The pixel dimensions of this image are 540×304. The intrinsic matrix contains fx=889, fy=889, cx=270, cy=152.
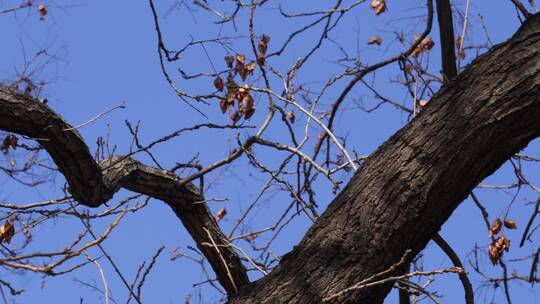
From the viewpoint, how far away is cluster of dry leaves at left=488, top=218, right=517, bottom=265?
4.27 metres

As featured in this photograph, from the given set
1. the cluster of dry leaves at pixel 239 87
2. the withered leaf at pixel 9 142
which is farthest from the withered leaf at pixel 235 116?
the withered leaf at pixel 9 142

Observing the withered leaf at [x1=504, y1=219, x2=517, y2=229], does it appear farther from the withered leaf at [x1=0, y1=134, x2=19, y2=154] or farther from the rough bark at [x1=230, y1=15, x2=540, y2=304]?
the withered leaf at [x1=0, y1=134, x2=19, y2=154]

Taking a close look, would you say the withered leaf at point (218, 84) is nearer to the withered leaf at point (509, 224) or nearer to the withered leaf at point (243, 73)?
the withered leaf at point (243, 73)

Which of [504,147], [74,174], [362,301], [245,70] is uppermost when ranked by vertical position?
[245,70]

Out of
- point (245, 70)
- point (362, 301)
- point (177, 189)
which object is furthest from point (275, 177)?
point (362, 301)

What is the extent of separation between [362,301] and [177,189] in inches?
45.4

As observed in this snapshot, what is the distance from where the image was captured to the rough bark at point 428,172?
301 centimetres

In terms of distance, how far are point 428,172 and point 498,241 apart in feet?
4.66

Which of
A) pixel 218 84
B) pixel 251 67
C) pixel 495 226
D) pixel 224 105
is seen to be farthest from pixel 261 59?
pixel 495 226

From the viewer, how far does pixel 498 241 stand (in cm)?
429

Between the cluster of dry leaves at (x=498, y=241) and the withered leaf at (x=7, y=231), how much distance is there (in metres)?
2.28

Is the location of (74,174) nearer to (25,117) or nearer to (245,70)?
(25,117)

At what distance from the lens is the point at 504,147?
303 centimetres

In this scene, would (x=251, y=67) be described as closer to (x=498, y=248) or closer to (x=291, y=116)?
(x=291, y=116)
